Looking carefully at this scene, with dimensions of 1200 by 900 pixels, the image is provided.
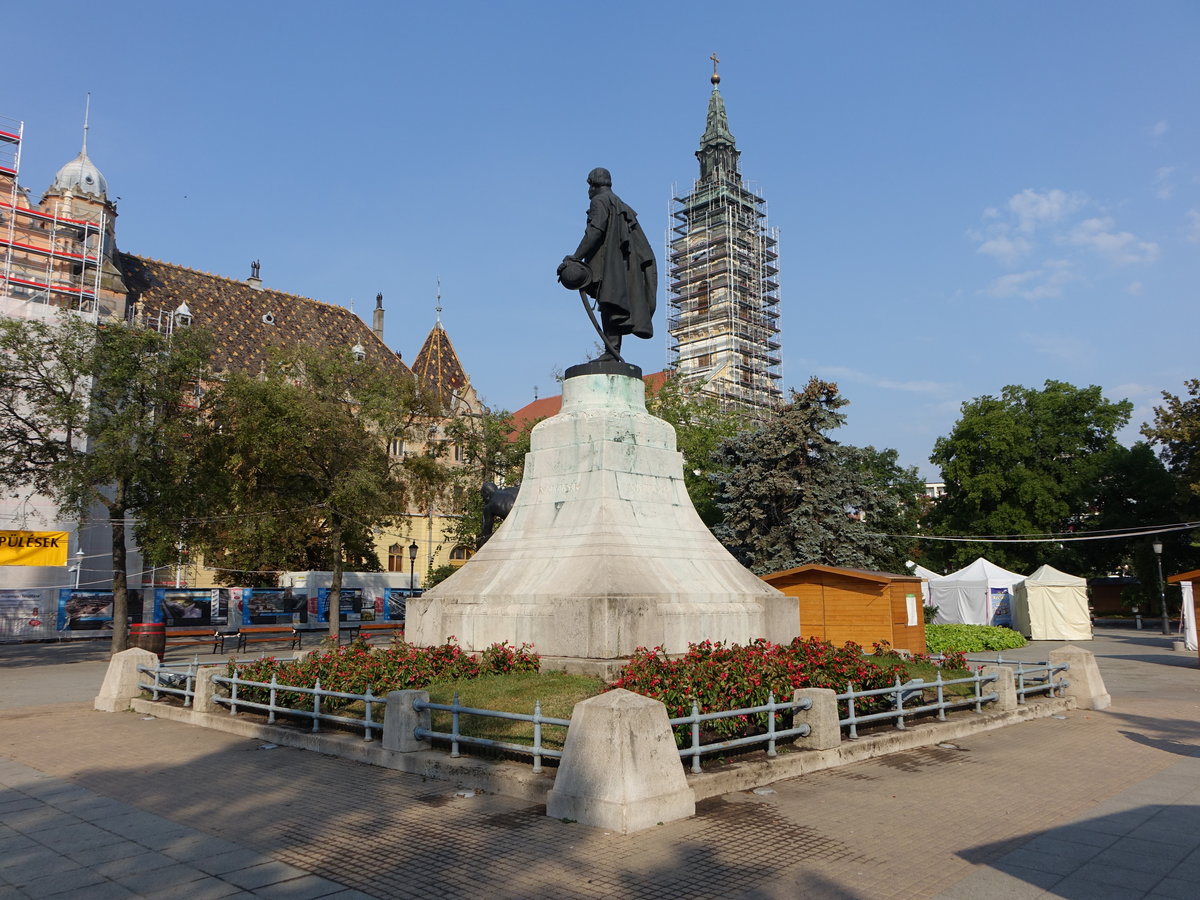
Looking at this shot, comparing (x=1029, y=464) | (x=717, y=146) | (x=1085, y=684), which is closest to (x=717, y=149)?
(x=717, y=146)

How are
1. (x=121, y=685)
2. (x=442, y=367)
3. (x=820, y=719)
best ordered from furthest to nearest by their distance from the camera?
Answer: (x=442, y=367), (x=121, y=685), (x=820, y=719)

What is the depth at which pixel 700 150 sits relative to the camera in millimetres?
94688

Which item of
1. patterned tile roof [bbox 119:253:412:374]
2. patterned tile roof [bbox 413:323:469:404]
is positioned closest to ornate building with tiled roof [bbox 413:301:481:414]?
patterned tile roof [bbox 413:323:469:404]

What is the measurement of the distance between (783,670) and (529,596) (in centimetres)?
380

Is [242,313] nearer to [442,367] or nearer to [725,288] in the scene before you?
[442,367]

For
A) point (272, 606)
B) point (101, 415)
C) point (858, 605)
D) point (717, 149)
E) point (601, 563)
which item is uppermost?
point (717, 149)

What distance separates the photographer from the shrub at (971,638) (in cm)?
2664

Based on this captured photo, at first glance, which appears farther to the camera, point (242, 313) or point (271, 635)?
point (242, 313)

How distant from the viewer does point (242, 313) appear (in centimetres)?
5912

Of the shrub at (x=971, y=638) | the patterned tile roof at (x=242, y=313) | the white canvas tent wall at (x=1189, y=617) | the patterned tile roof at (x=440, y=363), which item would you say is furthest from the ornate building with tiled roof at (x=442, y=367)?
the white canvas tent wall at (x=1189, y=617)

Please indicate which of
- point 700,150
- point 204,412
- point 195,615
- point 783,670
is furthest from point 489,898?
point 700,150

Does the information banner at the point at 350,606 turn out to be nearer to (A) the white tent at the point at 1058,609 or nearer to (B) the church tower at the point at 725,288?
(A) the white tent at the point at 1058,609

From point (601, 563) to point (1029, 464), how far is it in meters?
47.0

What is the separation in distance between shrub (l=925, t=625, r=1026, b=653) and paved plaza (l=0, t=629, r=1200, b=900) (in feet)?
55.9
